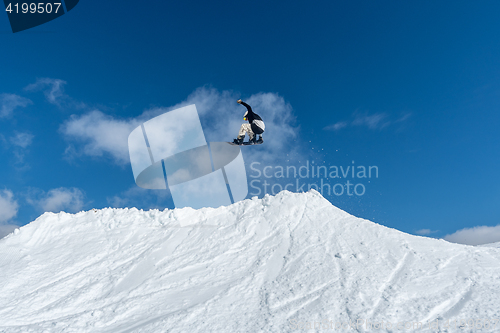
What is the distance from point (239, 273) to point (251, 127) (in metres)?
7.25

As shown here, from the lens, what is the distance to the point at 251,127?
14.4m

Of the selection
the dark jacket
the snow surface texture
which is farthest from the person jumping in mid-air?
the snow surface texture

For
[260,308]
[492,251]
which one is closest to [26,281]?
[260,308]

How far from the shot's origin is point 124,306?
440 inches

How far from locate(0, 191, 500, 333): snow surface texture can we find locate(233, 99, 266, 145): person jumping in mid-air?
5.68 meters

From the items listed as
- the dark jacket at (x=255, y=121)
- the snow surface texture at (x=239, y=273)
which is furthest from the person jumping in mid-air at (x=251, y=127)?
the snow surface texture at (x=239, y=273)

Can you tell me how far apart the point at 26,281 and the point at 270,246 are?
497 inches

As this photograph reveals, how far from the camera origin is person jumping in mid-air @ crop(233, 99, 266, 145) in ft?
46.0

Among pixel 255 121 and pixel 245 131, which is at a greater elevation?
pixel 245 131

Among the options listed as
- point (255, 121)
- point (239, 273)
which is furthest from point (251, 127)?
point (239, 273)

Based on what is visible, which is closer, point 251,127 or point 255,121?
point 255,121

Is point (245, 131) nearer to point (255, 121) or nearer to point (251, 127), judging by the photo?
point (251, 127)

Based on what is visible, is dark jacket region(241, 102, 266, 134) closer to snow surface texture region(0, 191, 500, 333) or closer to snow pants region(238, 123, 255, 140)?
snow pants region(238, 123, 255, 140)

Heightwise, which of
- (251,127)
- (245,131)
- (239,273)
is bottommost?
(239,273)
